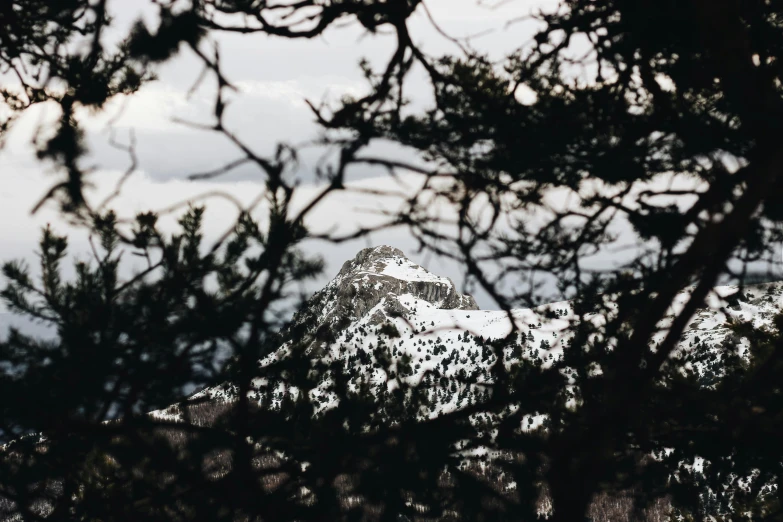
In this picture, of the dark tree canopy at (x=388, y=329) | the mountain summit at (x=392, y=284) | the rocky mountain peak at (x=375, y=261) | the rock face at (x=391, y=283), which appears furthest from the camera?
the rocky mountain peak at (x=375, y=261)

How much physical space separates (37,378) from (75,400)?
28cm

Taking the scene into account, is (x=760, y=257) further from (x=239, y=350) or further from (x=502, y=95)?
(x=239, y=350)

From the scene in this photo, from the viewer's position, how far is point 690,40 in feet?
14.0

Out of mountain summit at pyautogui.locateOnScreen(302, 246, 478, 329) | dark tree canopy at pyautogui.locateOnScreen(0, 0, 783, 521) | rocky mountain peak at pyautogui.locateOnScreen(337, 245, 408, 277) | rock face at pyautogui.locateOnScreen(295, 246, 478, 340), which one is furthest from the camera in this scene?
rocky mountain peak at pyautogui.locateOnScreen(337, 245, 408, 277)

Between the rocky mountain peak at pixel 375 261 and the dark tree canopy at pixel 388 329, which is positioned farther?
the rocky mountain peak at pixel 375 261

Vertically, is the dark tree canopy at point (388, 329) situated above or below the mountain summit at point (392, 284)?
below

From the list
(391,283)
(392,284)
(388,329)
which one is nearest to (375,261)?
(391,283)

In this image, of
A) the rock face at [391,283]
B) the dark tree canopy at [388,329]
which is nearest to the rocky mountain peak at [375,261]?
the rock face at [391,283]

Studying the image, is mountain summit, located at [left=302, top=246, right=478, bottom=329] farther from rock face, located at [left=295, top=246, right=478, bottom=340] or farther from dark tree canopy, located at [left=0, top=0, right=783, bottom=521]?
dark tree canopy, located at [left=0, top=0, right=783, bottom=521]

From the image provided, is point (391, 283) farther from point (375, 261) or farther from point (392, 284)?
point (375, 261)

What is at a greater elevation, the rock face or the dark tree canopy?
the rock face

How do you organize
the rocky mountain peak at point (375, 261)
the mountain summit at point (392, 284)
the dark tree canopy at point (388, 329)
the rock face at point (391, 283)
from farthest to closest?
the rocky mountain peak at point (375, 261)
the rock face at point (391, 283)
the mountain summit at point (392, 284)
the dark tree canopy at point (388, 329)

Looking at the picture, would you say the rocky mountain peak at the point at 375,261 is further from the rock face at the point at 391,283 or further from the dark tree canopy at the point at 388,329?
the dark tree canopy at the point at 388,329

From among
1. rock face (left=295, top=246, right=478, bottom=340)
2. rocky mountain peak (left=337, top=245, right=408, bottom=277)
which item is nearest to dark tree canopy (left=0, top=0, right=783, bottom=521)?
rock face (left=295, top=246, right=478, bottom=340)
